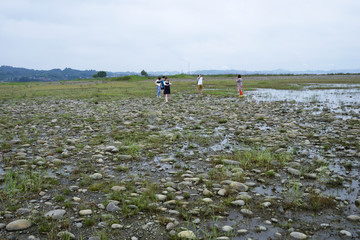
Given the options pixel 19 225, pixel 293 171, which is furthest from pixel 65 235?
pixel 293 171

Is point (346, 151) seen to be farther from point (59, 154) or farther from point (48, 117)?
point (48, 117)

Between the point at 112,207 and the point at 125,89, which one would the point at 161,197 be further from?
the point at 125,89

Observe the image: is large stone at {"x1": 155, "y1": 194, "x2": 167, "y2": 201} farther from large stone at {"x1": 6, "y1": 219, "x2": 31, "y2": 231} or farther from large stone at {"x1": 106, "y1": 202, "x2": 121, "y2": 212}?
large stone at {"x1": 6, "y1": 219, "x2": 31, "y2": 231}

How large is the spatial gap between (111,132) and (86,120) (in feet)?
13.1

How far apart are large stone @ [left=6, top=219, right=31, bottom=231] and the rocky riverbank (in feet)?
0.05

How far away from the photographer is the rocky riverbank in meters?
4.69

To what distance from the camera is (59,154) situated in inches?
361

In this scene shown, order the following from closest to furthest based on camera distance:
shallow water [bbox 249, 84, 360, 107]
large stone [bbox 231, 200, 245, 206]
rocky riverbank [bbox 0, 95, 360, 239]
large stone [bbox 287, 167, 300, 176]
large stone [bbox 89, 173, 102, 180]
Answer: rocky riverbank [bbox 0, 95, 360, 239] < large stone [bbox 231, 200, 245, 206] < large stone [bbox 89, 173, 102, 180] < large stone [bbox 287, 167, 300, 176] < shallow water [bbox 249, 84, 360, 107]

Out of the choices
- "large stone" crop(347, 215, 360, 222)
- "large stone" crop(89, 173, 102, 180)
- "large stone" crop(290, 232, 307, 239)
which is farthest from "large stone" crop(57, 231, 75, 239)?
"large stone" crop(347, 215, 360, 222)

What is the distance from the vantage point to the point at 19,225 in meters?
4.62

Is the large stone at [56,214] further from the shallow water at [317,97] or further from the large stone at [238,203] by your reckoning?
the shallow water at [317,97]

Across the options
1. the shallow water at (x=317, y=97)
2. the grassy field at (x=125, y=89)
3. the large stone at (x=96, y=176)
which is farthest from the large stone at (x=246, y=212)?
the grassy field at (x=125, y=89)

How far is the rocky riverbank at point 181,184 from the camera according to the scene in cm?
469

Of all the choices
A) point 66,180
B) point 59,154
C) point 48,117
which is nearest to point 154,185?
point 66,180
